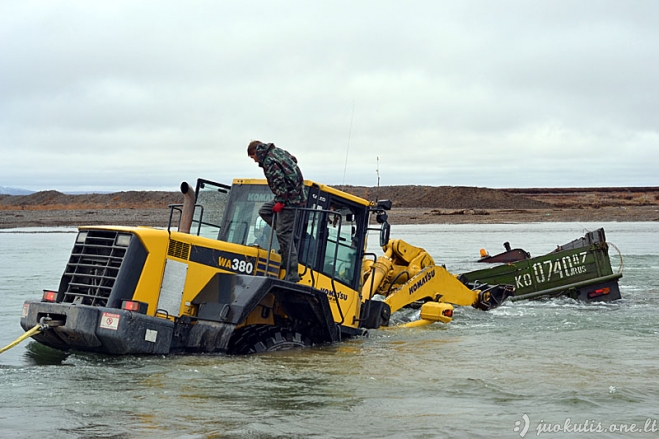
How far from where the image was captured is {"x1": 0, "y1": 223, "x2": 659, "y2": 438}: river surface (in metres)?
6.66

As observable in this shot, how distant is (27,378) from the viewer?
8.16 m

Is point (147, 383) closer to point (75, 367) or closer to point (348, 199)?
point (75, 367)

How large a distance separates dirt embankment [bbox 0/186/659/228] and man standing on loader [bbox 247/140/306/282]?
4565 centimetres

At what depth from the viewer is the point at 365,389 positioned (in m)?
8.12

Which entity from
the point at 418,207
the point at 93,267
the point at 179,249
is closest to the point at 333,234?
the point at 179,249

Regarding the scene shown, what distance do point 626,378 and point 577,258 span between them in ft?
26.1

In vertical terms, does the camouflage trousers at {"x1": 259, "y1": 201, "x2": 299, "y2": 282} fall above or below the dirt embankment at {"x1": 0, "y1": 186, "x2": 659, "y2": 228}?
below

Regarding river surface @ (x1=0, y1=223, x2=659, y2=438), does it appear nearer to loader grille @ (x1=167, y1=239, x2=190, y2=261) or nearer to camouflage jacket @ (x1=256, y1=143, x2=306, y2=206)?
loader grille @ (x1=167, y1=239, x2=190, y2=261)

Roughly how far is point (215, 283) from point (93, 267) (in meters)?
1.28

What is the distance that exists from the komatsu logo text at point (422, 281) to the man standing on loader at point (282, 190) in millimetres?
4019

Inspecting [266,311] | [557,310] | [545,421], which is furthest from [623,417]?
[557,310]

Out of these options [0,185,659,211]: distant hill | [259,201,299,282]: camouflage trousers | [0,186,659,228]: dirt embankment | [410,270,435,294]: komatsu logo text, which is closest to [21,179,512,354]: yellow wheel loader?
[259,201,299,282]: camouflage trousers

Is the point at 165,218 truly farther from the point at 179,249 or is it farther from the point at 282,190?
the point at 179,249

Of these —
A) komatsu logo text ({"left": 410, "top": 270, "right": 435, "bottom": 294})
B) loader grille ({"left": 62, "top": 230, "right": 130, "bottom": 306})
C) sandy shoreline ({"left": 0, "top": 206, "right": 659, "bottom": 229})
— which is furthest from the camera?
sandy shoreline ({"left": 0, "top": 206, "right": 659, "bottom": 229})
